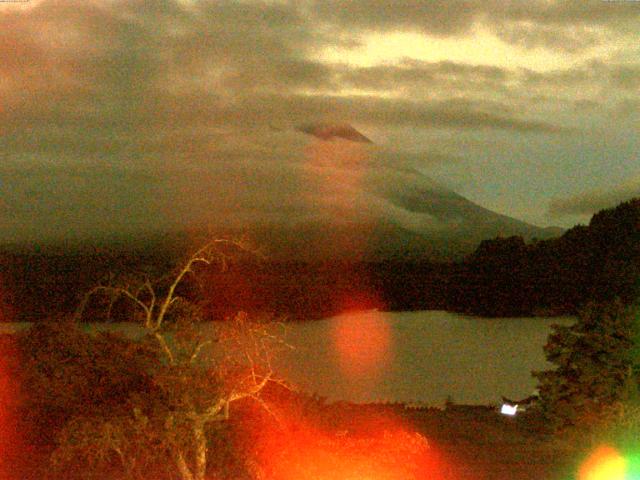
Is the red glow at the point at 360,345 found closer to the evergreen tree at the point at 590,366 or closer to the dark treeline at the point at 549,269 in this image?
the evergreen tree at the point at 590,366

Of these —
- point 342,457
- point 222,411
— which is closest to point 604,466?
point 342,457

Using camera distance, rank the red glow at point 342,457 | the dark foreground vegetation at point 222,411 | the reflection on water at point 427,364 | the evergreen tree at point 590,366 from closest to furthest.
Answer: the dark foreground vegetation at point 222,411, the red glow at point 342,457, the evergreen tree at point 590,366, the reflection on water at point 427,364

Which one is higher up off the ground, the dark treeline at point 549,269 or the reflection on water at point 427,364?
the dark treeline at point 549,269

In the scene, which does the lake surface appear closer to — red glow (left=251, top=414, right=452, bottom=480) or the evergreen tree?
the evergreen tree

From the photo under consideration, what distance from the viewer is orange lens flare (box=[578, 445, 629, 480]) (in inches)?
351

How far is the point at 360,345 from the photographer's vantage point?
47.7 ft

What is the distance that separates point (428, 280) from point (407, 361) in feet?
21.9

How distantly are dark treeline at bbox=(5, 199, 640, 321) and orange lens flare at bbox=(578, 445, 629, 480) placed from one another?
4.33 meters

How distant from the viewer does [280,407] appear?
959 centimetres

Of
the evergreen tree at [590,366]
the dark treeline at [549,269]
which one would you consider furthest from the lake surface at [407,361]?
the dark treeline at [549,269]

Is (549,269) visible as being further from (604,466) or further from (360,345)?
(604,466)

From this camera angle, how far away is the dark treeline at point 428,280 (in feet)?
40.4

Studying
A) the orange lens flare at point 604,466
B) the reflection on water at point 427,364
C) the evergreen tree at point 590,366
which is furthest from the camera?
the reflection on water at point 427,364

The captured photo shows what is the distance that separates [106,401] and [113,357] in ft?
1.83
